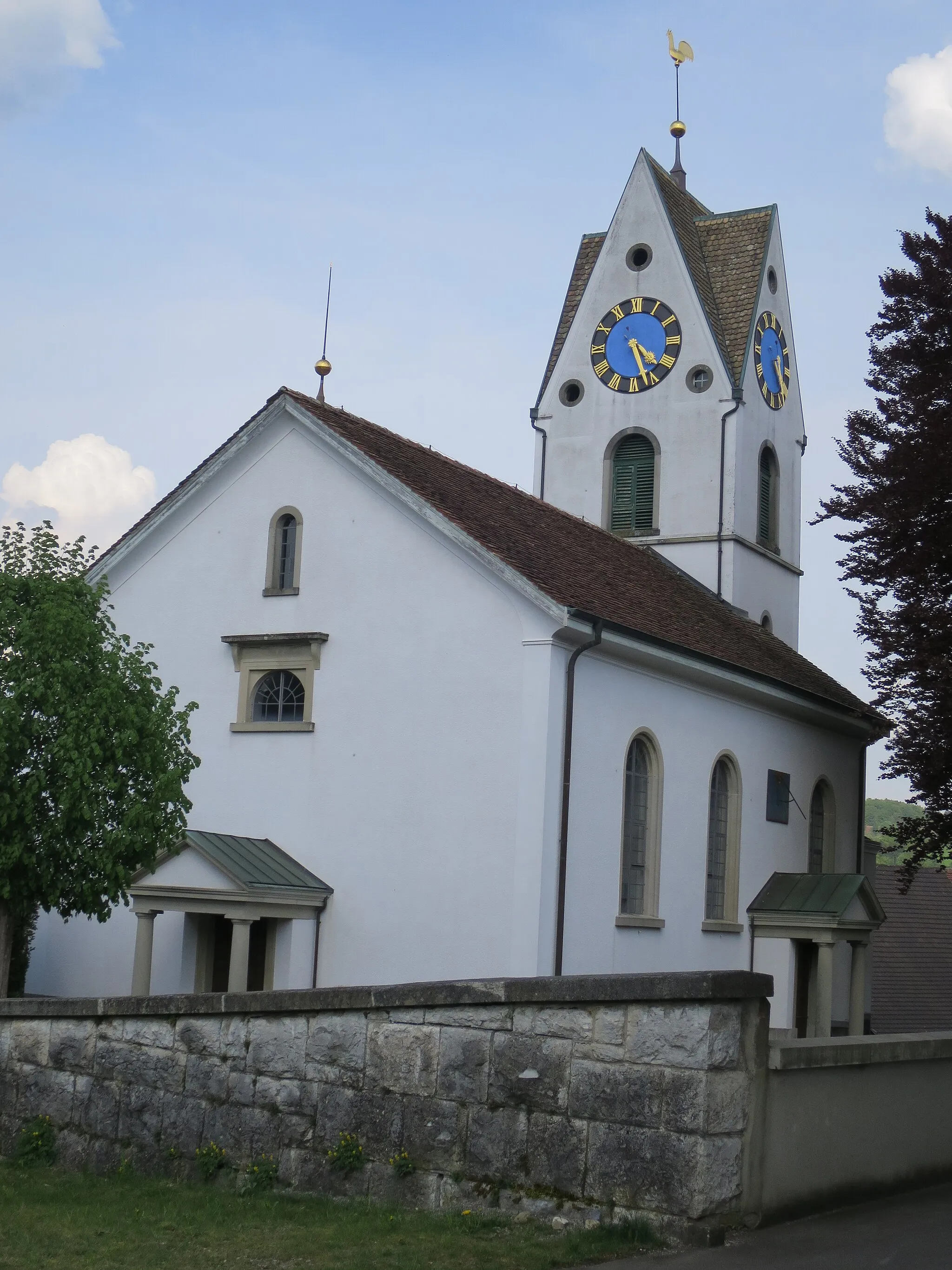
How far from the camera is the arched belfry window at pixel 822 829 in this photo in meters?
27.4


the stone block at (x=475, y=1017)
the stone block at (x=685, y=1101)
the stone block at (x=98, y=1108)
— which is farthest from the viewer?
the stone block at (x=98, y=1108)

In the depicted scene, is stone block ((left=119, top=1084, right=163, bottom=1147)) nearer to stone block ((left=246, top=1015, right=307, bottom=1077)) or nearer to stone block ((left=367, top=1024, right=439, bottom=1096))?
stone block ((left=246, top=1015, right=307, bottom=1077))

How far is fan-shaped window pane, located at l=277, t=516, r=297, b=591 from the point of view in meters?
21.7

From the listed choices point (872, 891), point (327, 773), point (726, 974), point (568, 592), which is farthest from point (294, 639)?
point (726, 974)

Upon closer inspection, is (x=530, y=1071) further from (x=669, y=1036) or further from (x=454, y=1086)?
(x=669, y=1036)

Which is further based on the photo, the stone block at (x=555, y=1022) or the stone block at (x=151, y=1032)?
the stone block at (x=151, y=1032)

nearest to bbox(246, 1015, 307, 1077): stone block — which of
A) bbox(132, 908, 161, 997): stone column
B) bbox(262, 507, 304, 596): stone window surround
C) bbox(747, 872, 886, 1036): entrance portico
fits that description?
bbox(132, 908, 161, 997): stone column

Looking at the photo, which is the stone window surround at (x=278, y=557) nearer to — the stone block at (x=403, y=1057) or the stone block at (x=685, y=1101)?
the stone block at (x=403, y=1057)

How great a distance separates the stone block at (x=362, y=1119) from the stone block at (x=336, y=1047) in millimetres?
100

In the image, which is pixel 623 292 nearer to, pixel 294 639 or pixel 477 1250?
Result: pixel 294 639

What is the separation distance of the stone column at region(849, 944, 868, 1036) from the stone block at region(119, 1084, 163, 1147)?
14.7 m

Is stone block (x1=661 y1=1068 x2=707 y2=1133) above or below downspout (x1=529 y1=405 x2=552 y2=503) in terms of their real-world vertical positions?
below

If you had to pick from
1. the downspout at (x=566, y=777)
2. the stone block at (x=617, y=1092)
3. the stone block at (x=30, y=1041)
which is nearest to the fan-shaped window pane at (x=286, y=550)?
the downspout at (x=566, y=777)

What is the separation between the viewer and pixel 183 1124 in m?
11.2
